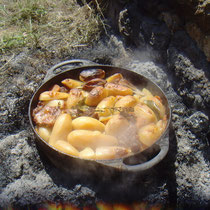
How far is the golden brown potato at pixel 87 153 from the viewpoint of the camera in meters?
1.72

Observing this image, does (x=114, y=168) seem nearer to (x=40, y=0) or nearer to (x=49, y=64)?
(x=49, y=64)

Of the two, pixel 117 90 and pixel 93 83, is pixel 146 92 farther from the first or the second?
pixel 93 83

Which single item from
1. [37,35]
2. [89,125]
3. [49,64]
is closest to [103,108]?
[89,125]

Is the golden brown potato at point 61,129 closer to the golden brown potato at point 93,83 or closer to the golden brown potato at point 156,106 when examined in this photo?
the golden brown potato at point 93,83

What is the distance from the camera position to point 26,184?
1977 mm

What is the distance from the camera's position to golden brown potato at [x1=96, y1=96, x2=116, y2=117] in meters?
1.97

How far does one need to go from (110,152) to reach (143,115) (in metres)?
0.41

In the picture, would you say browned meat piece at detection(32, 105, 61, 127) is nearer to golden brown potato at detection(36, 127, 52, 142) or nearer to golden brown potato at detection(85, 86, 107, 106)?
golden brown potato at detection(36, 127, 52, 142)

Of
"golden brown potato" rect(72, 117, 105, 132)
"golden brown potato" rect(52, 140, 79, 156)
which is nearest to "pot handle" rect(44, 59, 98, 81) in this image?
"golden brown potato" rect(72, 117, 105, 132)

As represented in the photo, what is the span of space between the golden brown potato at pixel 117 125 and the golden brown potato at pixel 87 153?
0.19 m

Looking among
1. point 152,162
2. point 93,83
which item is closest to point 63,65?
point 93,83

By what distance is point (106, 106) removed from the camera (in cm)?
202

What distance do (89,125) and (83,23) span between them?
2370 millimetres

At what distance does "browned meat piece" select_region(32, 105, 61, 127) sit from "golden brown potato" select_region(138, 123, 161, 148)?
67cm
